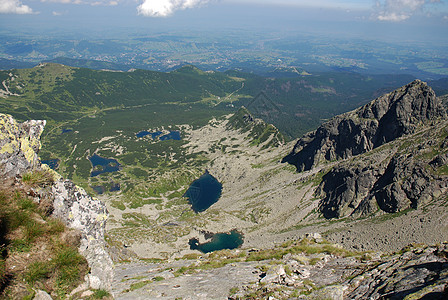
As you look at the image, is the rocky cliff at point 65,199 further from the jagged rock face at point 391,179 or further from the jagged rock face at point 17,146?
the jagged rock face at point 391,179

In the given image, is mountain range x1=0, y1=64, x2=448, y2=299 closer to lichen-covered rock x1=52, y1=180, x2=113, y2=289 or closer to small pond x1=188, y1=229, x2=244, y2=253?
lichen-covered rock x1=52, y1=180, x2=113, y2=289

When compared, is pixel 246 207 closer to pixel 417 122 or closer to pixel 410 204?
pixel 410 204

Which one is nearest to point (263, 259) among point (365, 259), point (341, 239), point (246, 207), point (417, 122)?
point (365, 259)

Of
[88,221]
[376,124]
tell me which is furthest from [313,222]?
[88,221]

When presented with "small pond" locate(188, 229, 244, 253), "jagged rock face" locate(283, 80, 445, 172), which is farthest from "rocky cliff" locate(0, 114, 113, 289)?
"jagged rock face" locate(283, 80, 445, 172)

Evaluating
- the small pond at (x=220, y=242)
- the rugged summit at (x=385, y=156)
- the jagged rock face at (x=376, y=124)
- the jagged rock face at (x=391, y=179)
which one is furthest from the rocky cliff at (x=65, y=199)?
the jagged rock face at (x=376, y=124)

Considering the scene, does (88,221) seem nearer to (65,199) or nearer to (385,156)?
(65,199)
